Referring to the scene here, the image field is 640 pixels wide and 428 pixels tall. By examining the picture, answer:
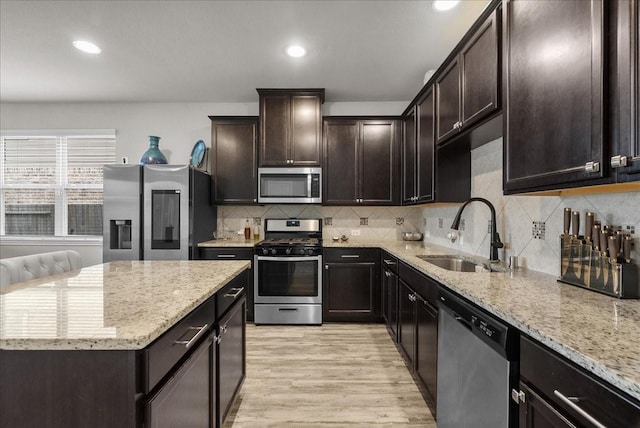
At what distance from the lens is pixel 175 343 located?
98cm

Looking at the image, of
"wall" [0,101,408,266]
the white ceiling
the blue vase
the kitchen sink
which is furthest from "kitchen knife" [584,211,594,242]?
the blue vase

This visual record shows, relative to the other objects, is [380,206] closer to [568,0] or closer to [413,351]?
[413,351]

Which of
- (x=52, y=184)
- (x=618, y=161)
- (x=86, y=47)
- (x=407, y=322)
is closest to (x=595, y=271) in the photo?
(x=618, y=161)

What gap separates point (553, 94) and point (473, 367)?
3.66 feet

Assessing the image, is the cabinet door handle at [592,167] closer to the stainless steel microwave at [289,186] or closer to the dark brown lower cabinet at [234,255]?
the stainless steel microwave at [289,186]

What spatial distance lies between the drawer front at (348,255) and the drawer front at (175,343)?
204cm

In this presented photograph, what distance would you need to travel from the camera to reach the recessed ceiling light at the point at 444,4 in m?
1.98

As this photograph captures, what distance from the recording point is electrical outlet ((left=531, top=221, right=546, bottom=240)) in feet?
5.70

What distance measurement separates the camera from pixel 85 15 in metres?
2.18

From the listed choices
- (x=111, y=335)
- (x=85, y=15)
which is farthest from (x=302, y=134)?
(x=111, y=335)

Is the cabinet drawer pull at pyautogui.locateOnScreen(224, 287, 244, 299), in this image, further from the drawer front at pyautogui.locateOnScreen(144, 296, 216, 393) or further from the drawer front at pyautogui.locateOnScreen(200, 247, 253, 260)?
the drawer front at pyautogui.locateOnScreen(200, 247, 253, 260)

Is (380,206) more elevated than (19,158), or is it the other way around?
(19,158)

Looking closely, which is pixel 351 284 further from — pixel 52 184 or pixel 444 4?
pixel 52 184

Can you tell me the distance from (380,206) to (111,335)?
3225 mm
